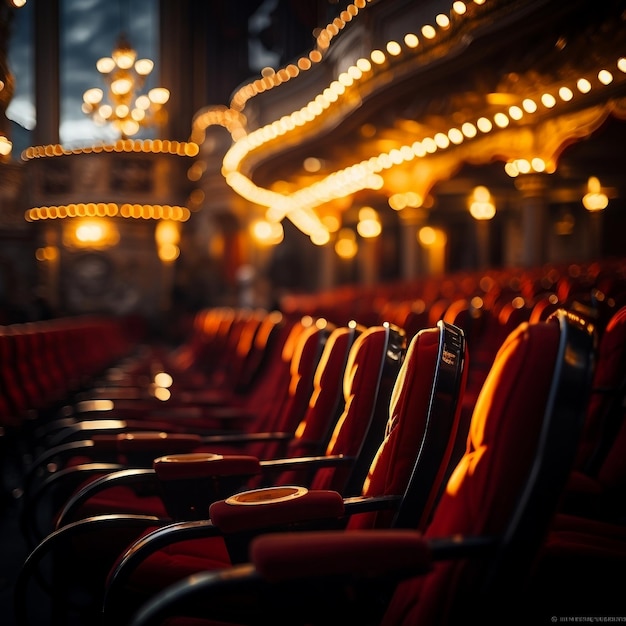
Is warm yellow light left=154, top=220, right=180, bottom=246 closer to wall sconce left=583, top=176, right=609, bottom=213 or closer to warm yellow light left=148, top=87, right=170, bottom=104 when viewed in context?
warm yellow light left=148, top=87, right=170, bottom=104

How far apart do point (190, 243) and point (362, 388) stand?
21.2 metres

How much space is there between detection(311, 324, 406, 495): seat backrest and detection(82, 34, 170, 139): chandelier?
679 inches

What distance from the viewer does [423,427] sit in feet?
4.67

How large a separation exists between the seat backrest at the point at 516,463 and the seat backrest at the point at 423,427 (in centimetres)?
25

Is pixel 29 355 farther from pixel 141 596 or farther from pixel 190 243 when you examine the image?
pixel 190 243

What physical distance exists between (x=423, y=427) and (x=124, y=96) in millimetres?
17956

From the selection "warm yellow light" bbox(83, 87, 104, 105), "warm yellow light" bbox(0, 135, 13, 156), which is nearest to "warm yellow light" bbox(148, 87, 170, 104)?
"warm yellow light" bbox(83, 87, 104, 105)

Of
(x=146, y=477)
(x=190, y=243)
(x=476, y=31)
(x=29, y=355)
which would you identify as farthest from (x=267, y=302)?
(x=146, y=477)

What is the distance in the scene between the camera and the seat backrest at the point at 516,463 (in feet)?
3.32

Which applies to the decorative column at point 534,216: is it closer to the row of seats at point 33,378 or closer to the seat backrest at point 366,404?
the row of seats at point 33,378

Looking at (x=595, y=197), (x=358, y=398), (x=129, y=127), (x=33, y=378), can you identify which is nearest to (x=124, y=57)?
(x=129, y=127)

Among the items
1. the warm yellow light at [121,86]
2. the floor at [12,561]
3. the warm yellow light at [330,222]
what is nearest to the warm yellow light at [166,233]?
the warm yellow light at [121,86]

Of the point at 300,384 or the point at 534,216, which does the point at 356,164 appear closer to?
the point at 534,216

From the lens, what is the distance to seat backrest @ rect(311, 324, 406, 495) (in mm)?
1805
